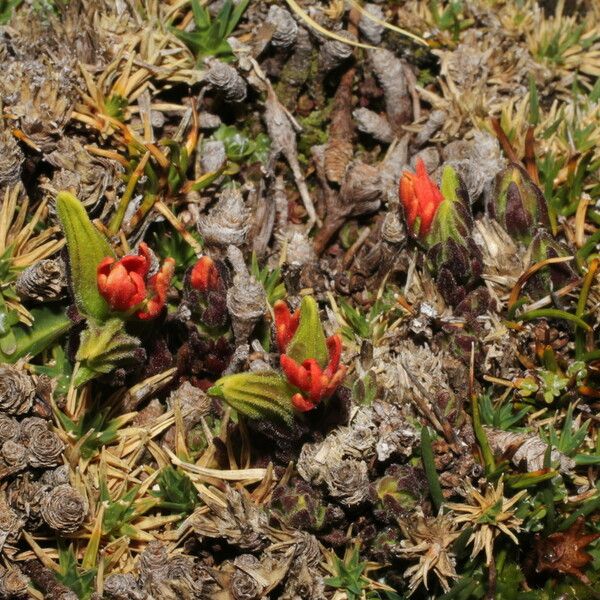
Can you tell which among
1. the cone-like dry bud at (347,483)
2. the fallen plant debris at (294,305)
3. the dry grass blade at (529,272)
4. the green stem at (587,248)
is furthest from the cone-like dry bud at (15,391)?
the green stem at (587,248)

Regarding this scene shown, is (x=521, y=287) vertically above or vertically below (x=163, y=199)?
below

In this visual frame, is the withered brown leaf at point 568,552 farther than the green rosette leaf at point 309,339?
Yes

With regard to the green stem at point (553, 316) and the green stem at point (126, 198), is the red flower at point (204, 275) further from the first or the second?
the green stem at point (553, 316)

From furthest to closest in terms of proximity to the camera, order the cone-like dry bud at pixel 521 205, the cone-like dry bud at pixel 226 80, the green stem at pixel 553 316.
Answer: the cone-like dry bud at pixel 226 80, the cone-like dry bud at pixel 521 205, the green stem at pixel 553 316

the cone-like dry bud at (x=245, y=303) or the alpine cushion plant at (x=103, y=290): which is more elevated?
the alpine cushion plant at (x=103, y=290)

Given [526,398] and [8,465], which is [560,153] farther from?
[8,465]

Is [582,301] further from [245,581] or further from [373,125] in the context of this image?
[245,581]

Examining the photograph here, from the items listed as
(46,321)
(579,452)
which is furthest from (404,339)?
(46,321)

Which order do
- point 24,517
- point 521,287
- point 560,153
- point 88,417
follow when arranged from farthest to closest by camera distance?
point 560,153
point 521,287
point 88,417
point 24,517

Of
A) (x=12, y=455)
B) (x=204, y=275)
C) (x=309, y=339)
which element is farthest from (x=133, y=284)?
(x=12, y=455)
